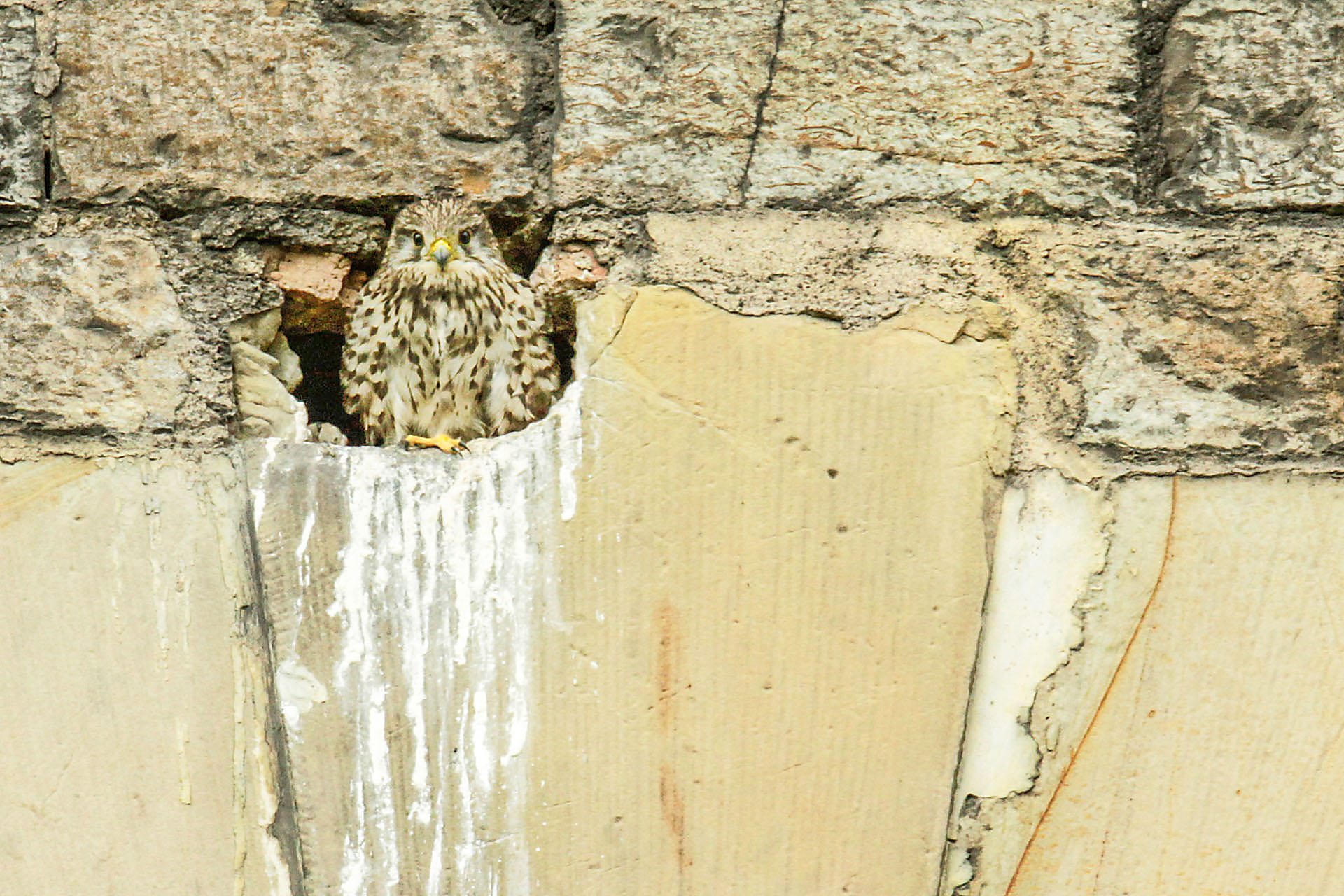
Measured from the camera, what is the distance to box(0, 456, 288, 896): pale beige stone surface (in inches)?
83.4

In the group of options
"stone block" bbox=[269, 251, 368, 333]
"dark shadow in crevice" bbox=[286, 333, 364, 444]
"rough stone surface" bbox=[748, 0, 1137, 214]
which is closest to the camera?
"rough stone surface" bbox=[748, 0, 1137, 214]

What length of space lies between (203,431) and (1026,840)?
1281 millimetres

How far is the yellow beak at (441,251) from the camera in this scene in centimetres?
259

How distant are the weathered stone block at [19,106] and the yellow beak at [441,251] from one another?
2.05ft

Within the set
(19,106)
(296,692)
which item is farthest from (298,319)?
(296,692)

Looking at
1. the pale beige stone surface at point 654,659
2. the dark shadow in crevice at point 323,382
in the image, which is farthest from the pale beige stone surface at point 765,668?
the dark shadow in crevice at point 323,382

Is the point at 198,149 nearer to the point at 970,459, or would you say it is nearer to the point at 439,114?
the point at 439,114

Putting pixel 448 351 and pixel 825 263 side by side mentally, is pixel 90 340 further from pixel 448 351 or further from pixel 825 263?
pixel 825 263

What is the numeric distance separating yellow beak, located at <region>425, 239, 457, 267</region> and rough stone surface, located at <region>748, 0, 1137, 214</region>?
63 centimetres

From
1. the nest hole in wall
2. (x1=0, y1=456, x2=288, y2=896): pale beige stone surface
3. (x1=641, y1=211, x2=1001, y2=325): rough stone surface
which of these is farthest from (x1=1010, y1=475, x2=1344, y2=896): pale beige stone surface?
(x1=0, y1=456, x2=288, y2=896): pale beige stone surface

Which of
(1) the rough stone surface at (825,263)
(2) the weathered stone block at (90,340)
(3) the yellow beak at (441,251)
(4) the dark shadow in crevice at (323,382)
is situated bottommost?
(4) the dark shadow in crevice at (323,382)

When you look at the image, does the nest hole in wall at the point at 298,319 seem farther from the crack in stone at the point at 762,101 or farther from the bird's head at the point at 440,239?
the crack in stone at the point at 762,101

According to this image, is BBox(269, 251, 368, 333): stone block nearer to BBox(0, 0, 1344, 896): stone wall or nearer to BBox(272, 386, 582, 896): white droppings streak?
BBox(0, 0, 1344, 896): stone wall

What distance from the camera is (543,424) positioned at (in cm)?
214
